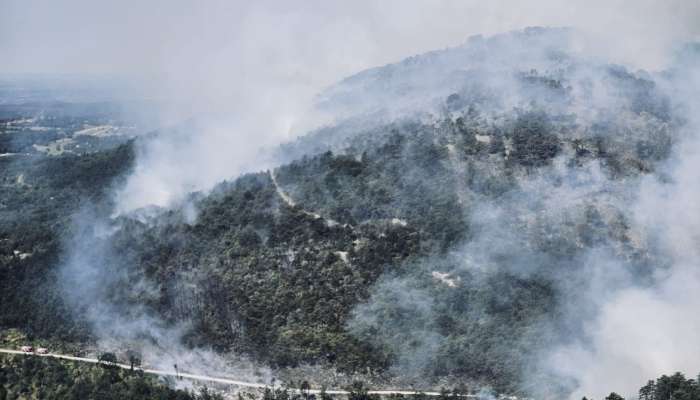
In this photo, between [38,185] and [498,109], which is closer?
[498,109]

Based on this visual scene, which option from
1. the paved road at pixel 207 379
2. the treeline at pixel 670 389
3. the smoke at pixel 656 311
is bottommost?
the paved road at pixel 207 379

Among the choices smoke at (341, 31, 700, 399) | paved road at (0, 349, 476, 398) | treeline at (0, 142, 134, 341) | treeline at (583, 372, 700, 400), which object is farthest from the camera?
treeline at (0, 142, 134, 341)

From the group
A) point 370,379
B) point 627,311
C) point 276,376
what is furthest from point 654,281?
point 276,376

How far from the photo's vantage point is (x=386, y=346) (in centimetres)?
9088

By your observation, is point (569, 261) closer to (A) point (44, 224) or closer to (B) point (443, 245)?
(B) point (443, 245)

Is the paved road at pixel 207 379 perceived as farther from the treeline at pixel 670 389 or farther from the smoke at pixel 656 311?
the treeline at pixel 670 389

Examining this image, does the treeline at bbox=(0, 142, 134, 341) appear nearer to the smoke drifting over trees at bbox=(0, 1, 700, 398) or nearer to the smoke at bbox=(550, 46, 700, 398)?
the smoke drifting over trees at bbox=(0, 1, 700, 398)

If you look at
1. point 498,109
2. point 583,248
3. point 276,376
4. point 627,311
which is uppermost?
point 498,109

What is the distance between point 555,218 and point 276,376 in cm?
5215

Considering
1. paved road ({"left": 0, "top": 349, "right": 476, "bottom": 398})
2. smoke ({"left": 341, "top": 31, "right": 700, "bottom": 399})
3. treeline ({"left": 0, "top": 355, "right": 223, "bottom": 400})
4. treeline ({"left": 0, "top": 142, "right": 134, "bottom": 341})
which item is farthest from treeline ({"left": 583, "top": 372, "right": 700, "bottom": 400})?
treeline ({"left": 0, "top": 142, "right": 134, "bottom": 341})

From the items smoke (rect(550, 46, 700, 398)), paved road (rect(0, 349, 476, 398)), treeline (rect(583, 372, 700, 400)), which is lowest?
paved road (rect(0, 349, 476, 398))

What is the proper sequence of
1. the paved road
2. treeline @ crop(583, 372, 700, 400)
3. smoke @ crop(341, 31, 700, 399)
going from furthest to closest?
smoke @ crop(341, 31, 700, 399) → the paved road → treeline @ crop(583, 372, 700, 400)

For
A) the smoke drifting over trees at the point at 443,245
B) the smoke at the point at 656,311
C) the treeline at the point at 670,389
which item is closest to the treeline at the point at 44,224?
the smoke drifting over trees at the point at 443,245

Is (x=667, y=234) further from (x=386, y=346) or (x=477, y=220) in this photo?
(x=386, y=346)
